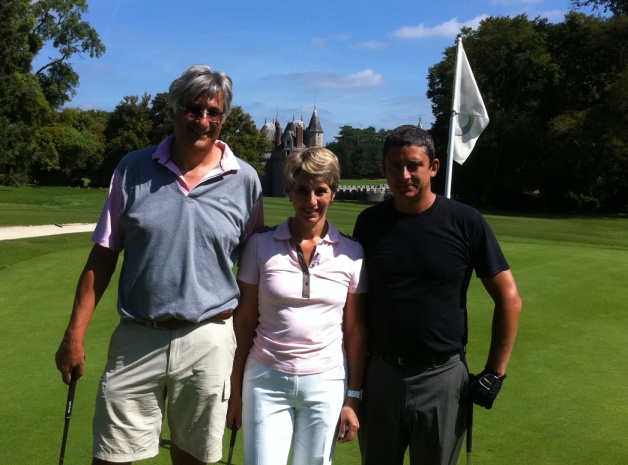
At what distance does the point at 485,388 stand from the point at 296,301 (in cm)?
92

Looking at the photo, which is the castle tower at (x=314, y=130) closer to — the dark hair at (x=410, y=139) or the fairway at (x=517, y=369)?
the fairway at (x=517, y=369)

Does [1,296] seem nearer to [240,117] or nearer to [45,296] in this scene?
[45,296]

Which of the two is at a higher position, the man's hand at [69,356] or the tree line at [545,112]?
the tree line at [545,112]

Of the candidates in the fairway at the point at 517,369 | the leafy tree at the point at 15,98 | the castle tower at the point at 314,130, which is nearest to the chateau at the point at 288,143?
→ the castle tower at the point at 314,130

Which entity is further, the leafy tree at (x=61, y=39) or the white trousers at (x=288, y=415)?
the leafy tree at (x=61, y=39)

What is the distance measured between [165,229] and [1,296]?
17.9ft

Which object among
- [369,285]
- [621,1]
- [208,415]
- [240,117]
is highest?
[621,1]

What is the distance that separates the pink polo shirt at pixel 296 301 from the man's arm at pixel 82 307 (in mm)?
624

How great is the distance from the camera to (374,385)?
3.02m

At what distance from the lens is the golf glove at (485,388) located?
9.77ft

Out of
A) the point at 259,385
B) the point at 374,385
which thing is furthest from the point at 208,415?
the point at 374,385

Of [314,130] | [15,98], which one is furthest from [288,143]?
[15,98]

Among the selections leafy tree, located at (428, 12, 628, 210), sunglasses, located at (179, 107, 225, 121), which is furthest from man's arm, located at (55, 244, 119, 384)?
leafy tree, located at (428, 12, 628, 210)

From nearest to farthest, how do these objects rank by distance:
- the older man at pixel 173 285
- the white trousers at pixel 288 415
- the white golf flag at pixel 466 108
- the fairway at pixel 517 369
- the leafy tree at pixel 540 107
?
the white trousers at pixel 288 415 < the older man at pixel 173 285 < the fairway at pixel 517 369 < the white golf flag at pixel 466 108 < the leafy tree at pixel 540 107
